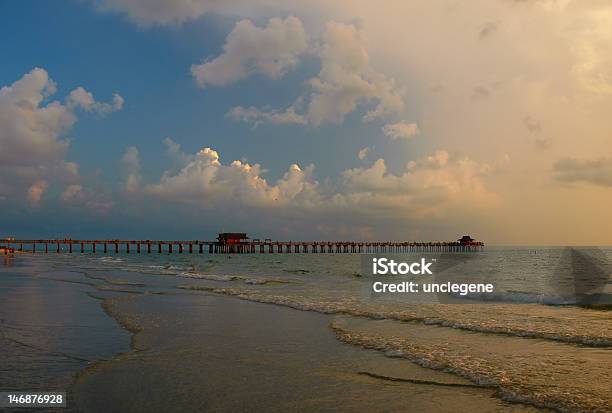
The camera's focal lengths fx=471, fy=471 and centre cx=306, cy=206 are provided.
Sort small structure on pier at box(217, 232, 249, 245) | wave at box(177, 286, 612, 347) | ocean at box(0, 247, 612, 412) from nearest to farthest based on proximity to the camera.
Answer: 1. ocean at box(0, 247, 612, 412)
2. wave at box(177, 286, 612, 347)
3. small structure on pier at box(217, 232, 249, 245)

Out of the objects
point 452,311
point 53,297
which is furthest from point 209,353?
point 53,297

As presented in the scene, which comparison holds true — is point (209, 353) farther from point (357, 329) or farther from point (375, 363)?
point (357, 329)

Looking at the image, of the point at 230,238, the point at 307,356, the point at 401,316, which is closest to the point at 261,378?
the point at 307,356

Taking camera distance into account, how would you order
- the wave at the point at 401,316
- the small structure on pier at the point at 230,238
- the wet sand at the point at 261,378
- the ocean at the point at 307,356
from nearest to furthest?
1. the wet sand at the point at 261,378
2. the ocean at the point at 307,356
3. the wave at the point at 401,316
4. the small structure on pier at the point at 230,238

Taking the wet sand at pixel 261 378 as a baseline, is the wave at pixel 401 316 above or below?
below

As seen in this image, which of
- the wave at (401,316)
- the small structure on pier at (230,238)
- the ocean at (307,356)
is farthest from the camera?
the small structure on pier at (230,238)

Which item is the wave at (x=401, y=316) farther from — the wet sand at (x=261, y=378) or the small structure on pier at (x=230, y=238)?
the small structure on pier at (x=230, y=238)

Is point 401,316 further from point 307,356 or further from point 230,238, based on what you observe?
point 230,238

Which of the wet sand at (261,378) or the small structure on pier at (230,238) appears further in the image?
the small structure on pier at (230,238)

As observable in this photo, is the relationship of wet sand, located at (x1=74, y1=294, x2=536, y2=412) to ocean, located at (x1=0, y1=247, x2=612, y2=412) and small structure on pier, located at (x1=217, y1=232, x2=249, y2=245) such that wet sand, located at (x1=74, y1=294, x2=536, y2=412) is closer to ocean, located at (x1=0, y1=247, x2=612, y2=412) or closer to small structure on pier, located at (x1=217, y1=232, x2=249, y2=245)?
ocean, located at (x1=0, y1=247, x2=612, y2=412)

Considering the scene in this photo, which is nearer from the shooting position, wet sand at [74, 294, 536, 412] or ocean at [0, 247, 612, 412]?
wet sand at [74, 294, 536, 412]

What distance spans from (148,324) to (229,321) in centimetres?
206

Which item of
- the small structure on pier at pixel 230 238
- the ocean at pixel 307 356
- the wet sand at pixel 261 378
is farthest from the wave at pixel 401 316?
the small structure on pier at pixel 230 238

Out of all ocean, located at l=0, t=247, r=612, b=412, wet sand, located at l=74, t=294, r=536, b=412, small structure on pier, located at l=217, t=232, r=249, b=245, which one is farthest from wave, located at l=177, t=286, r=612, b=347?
small structure on pier, located at l=217, t=232, r=249, b=245
